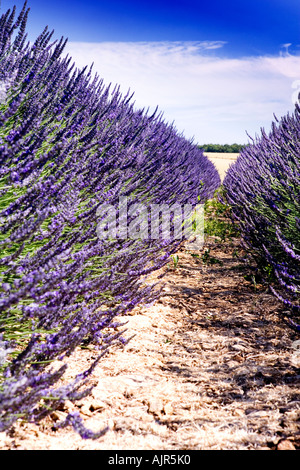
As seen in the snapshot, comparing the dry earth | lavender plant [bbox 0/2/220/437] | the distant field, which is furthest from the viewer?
the distant field

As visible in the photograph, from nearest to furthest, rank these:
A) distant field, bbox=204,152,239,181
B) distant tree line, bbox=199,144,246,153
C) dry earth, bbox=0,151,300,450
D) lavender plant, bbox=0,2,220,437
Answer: lavender plant, bbox=0,2,220,437
dry earth, bbox=0,151,300,450
distant field, bbox=204,152,239,181
distant tree line, bbox=199,144,246,153

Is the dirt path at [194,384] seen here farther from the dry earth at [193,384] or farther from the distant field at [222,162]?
the distant field at [222,162]

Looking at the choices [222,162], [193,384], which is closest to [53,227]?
[193,384]

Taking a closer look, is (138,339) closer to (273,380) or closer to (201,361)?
(201,361)

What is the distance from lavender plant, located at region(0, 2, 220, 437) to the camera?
1.23m

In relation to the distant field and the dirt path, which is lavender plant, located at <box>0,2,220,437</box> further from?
the distant field

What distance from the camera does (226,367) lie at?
85.8 inches

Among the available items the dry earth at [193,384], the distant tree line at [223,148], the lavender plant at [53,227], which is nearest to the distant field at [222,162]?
the distant tree line at [223,148]

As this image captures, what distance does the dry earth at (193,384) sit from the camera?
1.43 m

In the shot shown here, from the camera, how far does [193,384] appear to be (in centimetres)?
198

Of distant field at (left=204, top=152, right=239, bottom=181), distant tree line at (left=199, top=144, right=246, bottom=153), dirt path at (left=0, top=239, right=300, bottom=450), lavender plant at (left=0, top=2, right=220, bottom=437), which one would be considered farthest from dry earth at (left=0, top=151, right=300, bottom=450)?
distant tree line at (left=199, top=144, right=246, bottom=153)

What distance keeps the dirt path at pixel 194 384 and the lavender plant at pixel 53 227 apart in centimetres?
14

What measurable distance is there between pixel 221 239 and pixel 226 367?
11.5 ft

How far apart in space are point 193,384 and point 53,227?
1.14m
